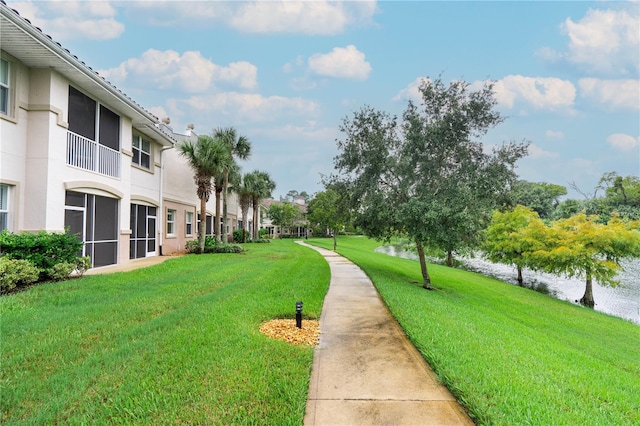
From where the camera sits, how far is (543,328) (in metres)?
8.86

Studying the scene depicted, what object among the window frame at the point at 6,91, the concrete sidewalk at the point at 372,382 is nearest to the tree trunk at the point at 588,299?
the concrete sidewalk at the point at 372,382

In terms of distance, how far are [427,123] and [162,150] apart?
43.7 ft

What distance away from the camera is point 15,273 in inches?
278

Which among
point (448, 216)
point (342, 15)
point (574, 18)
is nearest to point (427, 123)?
point (448, 216)

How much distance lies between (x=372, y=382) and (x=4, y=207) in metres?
10.2

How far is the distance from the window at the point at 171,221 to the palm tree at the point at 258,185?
521 inches

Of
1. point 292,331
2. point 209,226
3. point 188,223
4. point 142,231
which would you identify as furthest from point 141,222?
point 292,331

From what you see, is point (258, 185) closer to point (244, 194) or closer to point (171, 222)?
point (244, 194)

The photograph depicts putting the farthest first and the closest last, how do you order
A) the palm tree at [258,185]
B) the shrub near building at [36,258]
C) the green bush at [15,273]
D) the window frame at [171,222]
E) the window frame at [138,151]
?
1. the palm tree at [258,185]
2. the window frame at [171,222]
3. the window frame at [138,151]
4. the shrub near building at [36,258]
5. the green bush at [15,273]

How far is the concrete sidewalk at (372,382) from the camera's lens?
3.10 meters

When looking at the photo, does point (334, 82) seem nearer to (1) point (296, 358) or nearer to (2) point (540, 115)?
(2) point (540, 115)

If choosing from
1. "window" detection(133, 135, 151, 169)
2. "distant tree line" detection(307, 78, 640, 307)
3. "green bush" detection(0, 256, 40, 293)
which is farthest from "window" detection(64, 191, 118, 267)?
"distant tree line" detection(307, 78, 640, 307)

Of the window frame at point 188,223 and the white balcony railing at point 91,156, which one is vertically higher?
the white balcony railing at point 91,156

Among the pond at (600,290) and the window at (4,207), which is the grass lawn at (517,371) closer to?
the pond at (600,290)
